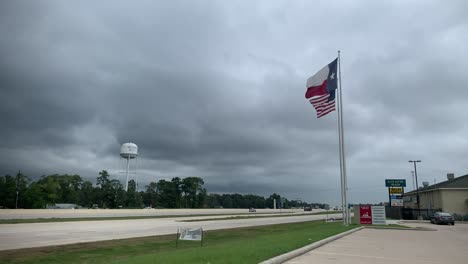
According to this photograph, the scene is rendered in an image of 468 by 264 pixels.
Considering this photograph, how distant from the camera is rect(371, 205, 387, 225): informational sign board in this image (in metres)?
35.9

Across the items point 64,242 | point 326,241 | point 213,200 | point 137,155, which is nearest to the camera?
point 326,241

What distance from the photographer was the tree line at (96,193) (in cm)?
10075

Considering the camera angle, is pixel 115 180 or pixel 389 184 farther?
pixel 115 180

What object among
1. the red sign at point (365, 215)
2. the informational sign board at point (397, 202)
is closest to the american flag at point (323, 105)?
the red sign at point (365, 215)

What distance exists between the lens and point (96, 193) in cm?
12988

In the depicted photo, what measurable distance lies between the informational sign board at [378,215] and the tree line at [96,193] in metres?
90.2

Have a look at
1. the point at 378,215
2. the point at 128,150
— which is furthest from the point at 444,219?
the point at 128,150

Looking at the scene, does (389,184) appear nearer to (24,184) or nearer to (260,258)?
(260,258)

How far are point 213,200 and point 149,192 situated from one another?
144 feet

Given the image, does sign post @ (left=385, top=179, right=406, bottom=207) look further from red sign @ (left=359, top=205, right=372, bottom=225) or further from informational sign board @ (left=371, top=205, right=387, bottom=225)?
red sign @ (left=359, top=205, right=372, bottom=225)

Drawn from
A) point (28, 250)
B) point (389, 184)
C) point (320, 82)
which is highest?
point (320, 82)

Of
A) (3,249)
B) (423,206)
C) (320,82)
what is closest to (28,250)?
(3,249)

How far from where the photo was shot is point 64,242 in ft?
66.2

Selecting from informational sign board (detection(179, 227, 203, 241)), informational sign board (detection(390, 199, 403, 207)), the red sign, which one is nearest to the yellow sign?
informational sign board (detection(390, 199, 403, 207))
